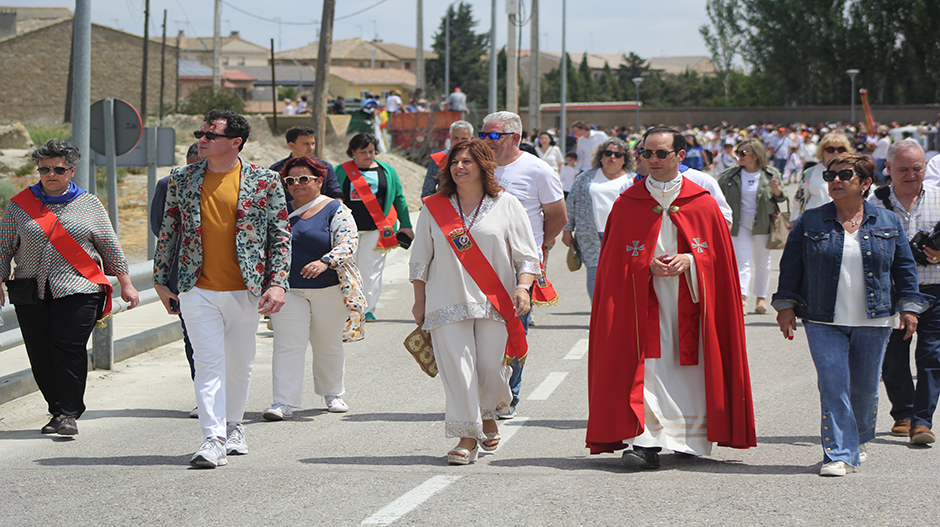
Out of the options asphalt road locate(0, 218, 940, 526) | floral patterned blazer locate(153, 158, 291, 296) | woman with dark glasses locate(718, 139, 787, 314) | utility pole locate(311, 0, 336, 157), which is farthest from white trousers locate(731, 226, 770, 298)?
utility pole locate(311, 0, 336, 157)

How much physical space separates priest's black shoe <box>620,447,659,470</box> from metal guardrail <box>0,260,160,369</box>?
4.49 meters

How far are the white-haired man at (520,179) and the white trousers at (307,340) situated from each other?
4.19ft

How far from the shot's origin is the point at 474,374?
607 cm

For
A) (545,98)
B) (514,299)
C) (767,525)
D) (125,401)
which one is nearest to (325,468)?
(514,299)

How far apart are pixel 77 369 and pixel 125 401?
1.18 m

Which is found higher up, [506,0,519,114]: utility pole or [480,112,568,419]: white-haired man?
[506,0,519,114]: utility pole

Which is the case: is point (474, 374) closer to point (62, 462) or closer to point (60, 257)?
point (62, 462)

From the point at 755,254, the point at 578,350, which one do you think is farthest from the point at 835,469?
the point at 755,254

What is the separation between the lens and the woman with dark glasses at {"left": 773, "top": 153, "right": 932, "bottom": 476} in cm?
580

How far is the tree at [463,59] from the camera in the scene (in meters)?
107

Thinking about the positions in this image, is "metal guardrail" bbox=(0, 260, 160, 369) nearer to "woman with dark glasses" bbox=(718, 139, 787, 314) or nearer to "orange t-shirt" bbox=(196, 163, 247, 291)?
"orange t-shirt" bbox=(196, 163, 247, 291)

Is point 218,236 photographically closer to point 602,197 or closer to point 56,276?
point 56,276

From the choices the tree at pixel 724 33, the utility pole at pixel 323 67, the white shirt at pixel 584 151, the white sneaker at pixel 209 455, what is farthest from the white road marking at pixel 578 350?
the tree at pixel 724 33

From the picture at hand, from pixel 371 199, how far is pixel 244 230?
4.65 m
